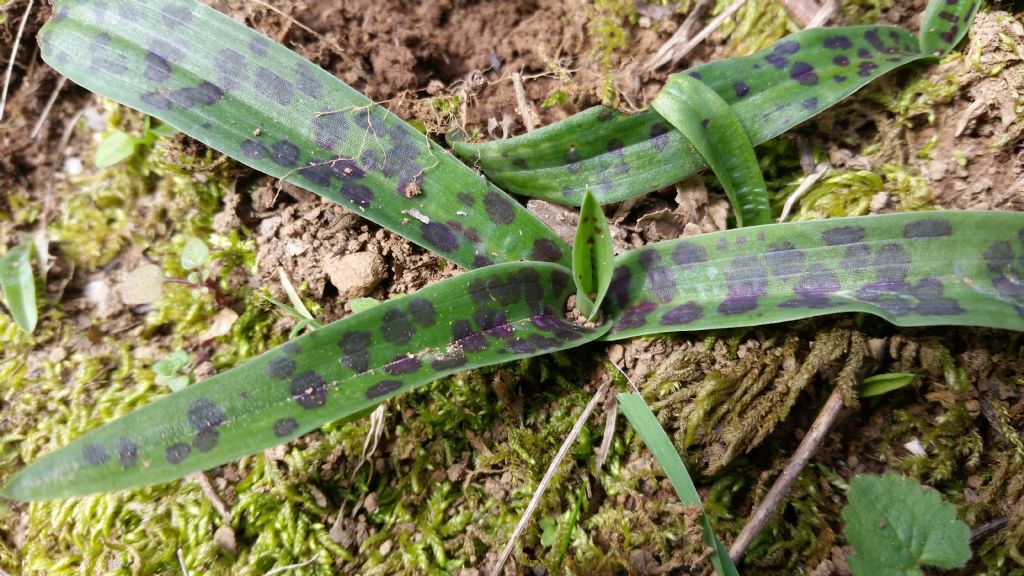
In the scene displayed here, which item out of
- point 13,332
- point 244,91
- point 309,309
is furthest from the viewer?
point 13,332

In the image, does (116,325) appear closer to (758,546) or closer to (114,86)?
(114,86)

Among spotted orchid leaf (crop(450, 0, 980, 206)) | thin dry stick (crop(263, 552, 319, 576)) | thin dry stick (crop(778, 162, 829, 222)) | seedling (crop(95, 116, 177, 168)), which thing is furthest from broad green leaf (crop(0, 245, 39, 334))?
thin dry stick (crop(778, 162, 829, 222))

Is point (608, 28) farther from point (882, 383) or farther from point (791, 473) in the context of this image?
point (791, 473)

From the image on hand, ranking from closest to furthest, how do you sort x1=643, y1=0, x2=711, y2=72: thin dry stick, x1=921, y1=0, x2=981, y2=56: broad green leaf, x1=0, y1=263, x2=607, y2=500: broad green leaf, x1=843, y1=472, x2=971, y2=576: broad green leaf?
1. x1=0, y1=263, x2=607, y2=500: broad green leaf
2. x1=843, y1=472, x2=971, y2=576: broad green leaf
3. x1=921, y1=0, x2=981, y2=56: broad green leaf
4. x1=643, y1=0, x2=711, y2=72: thin dry stick

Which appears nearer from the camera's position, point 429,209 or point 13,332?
point 429,209

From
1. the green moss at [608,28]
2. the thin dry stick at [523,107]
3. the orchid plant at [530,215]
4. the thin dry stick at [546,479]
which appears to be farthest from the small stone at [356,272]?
the green moss at [608,28]

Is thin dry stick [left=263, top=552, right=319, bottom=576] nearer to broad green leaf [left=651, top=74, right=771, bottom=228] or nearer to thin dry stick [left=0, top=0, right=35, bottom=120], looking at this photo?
broad green leaf [left=651, top=74, right=771, bottom=228]

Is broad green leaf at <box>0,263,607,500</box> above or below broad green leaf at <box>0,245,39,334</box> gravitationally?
above

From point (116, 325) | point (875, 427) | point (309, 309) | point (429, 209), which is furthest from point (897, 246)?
point (116, 325)
